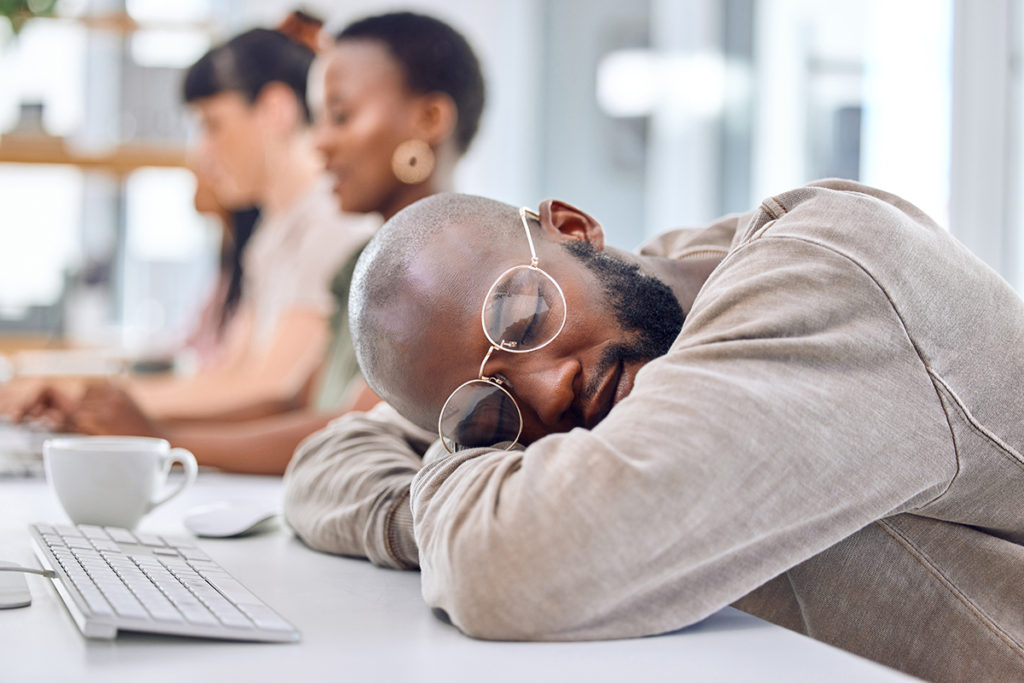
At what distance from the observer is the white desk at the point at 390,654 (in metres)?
0.56

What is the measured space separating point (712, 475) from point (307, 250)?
1838 millimetres

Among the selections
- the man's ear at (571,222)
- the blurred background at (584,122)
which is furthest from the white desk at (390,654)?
the blurred background at (584,122)

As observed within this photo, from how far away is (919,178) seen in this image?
2.00m

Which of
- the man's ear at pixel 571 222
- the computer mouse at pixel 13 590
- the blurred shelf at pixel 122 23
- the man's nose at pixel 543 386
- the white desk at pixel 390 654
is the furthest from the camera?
the blurred shelf at pixel 122 23

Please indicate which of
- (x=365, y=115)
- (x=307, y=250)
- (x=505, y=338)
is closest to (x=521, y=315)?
(x=505, y=338)

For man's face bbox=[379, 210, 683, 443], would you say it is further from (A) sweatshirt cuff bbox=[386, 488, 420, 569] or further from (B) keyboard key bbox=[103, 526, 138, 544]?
(B) keyboard key bbox=[103, 526, 138, 544]

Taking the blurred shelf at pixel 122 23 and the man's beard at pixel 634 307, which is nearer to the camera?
the man's beard at pixel 634 307

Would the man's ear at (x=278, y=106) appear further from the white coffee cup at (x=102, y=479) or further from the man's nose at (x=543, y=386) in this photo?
the man's nose at (x=543, y=386)

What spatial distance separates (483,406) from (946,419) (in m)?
0.34

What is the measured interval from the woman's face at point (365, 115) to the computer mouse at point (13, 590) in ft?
3.97

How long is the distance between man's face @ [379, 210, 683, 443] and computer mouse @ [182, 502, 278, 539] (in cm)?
23

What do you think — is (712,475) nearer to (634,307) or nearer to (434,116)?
(634,307)

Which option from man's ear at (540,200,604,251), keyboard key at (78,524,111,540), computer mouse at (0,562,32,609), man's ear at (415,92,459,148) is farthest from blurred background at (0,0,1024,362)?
computer mouse at (0,562,32,609)

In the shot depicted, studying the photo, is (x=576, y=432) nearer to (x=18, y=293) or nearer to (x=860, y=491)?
(x=860, y=491)
